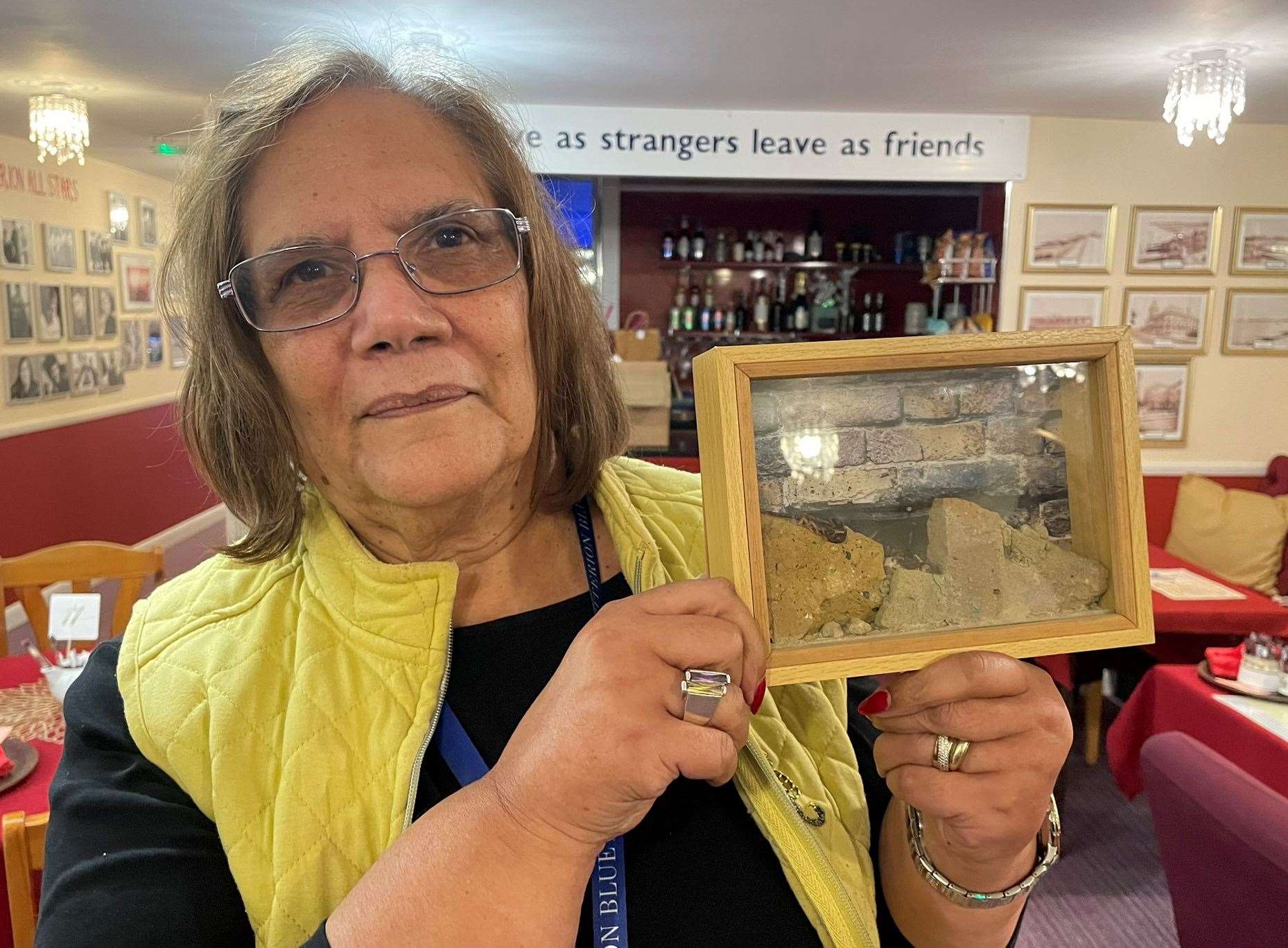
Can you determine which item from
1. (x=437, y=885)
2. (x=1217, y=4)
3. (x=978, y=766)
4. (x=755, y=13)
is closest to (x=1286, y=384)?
(x=1217, y=4)

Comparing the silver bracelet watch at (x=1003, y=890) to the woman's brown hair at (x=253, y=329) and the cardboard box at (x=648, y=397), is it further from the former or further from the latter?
the cardboard box at (x=648, y=397)

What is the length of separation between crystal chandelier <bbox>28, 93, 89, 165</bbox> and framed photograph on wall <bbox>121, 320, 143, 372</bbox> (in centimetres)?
262

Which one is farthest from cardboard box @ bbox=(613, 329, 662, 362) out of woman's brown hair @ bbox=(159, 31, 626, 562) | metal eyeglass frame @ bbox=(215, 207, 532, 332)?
metal eyeglass frame @ bbox=(215, 207, 532, 332)

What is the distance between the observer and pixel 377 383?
0.83 meters

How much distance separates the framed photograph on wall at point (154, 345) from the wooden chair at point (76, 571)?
474 centimetres

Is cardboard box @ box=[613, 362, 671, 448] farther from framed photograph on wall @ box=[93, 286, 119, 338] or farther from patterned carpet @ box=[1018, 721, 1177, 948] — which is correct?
framed photograph on wall @ box=[93, 286, 119, 338]

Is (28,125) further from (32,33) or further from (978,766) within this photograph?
(978,766)

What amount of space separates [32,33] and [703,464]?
3.94 m

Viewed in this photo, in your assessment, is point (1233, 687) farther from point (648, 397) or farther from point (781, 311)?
point (781, 311)

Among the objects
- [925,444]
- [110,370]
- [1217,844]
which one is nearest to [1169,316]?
[1217,844]

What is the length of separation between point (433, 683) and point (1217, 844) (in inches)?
52.4

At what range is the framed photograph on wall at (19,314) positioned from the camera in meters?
5.05

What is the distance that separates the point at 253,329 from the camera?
94 cm

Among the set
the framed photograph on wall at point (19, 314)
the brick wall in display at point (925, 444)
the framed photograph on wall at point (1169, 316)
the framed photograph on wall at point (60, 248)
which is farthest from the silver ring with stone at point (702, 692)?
the framed photograph on wall at point (60, 248)
